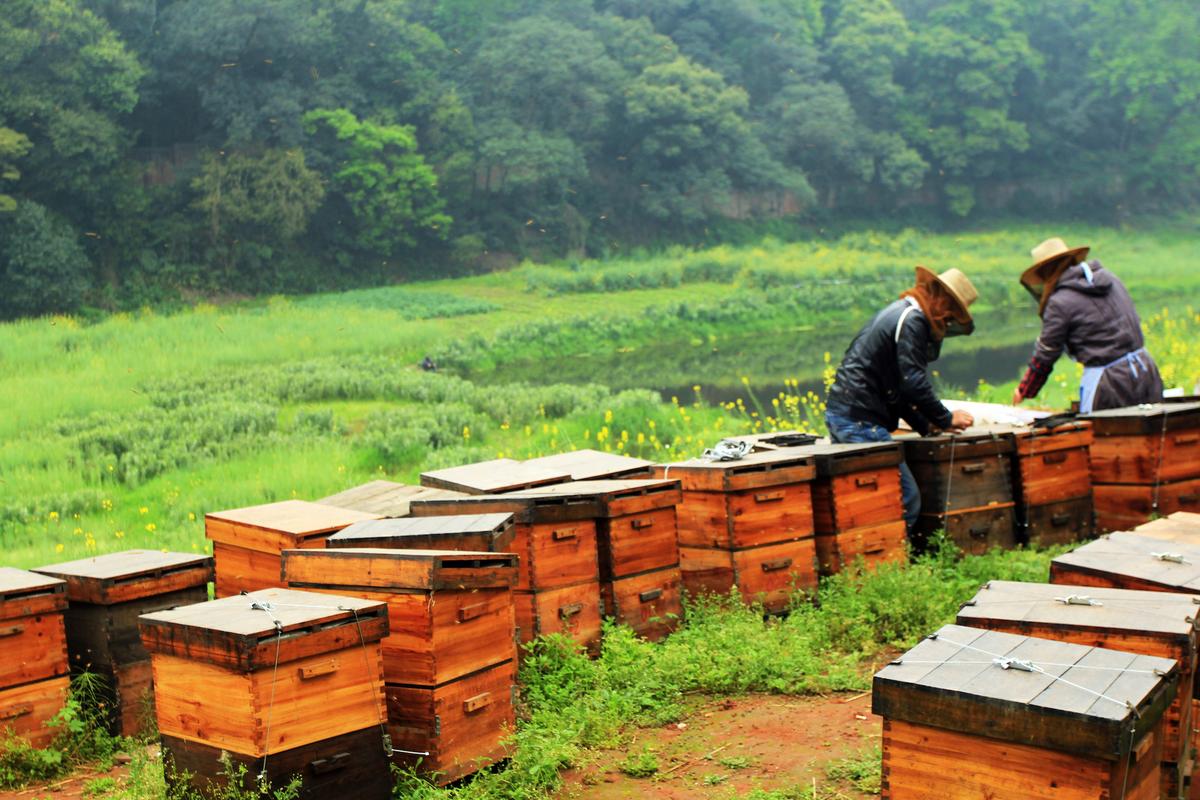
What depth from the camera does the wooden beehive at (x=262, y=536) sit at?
7336 mm

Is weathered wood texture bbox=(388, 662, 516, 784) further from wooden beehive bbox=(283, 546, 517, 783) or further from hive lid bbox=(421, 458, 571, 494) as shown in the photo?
hive lid bbox=(421, 458, 571, 494)

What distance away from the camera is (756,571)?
26.7ft

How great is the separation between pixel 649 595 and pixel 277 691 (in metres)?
3.14

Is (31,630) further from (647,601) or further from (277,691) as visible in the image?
(647,601)

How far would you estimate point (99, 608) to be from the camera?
7008 mm

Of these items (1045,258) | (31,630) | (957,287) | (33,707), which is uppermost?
(1045,258)

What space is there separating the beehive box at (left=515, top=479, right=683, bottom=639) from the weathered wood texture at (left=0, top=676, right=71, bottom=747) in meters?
2.85

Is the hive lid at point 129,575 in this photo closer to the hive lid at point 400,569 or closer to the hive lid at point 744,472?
the hive lid at point 400,569

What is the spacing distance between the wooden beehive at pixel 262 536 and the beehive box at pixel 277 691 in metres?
1.64

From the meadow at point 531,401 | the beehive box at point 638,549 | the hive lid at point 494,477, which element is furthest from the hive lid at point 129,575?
the beehive box at point 638,549

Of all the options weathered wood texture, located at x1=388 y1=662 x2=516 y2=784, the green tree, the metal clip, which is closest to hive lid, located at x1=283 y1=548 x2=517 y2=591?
weathered wood texture, located at x1=388 y1=662 x2=516 y2=784

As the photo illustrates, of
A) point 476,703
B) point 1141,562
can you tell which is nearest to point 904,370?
point 1141,562

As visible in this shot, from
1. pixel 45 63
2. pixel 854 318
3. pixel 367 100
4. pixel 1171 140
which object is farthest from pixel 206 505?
pixel 1171 140

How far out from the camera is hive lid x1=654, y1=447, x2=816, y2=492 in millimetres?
8031
